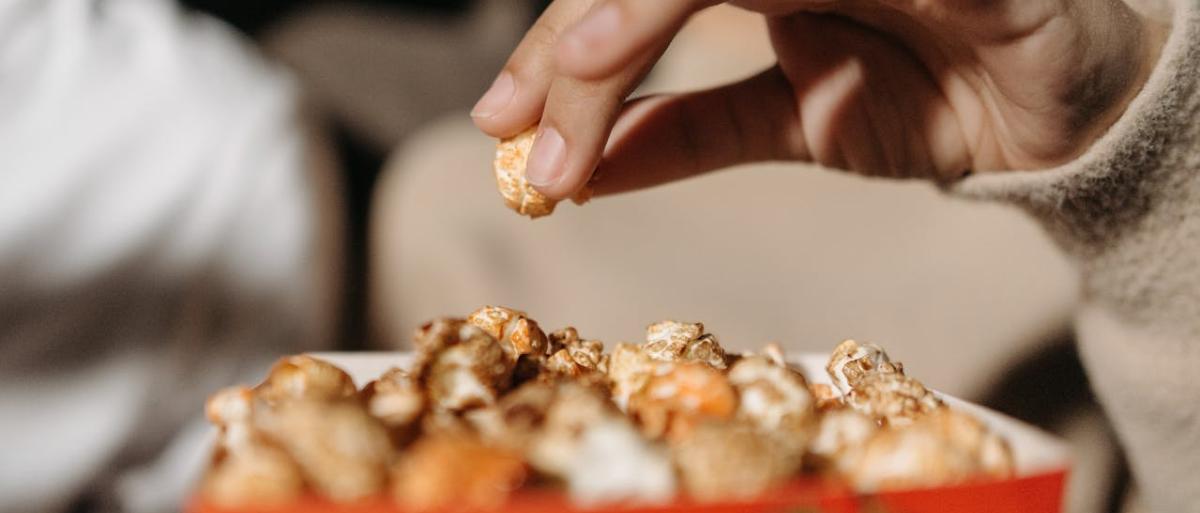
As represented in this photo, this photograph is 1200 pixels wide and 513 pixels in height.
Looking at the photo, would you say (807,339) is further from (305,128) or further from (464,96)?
(464,96)

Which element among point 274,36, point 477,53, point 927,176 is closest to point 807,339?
point 927,176

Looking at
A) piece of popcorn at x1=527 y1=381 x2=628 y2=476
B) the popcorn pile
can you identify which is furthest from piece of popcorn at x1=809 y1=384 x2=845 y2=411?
piece of popcorn at x1=527 y1=381 x2=628 y2=476

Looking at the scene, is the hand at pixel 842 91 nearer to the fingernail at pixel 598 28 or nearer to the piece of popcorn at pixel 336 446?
the fingernail at pixel 598 28

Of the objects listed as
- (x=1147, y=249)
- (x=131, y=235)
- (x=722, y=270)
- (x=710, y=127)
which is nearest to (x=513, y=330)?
(x=710, y=127)

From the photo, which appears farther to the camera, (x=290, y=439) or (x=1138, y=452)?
(x=1138, y=452)

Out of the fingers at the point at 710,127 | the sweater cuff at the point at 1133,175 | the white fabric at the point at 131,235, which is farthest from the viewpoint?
the white fabric at the point at 131,235

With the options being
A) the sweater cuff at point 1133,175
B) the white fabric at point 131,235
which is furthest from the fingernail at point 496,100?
the white fabric at point 131,235

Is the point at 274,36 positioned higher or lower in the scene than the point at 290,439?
higher
